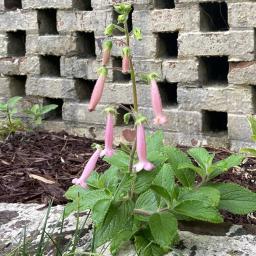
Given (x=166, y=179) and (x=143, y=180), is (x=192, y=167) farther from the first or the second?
(x=143, y=180)

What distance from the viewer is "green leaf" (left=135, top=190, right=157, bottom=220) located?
8.11ft

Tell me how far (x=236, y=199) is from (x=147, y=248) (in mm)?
400

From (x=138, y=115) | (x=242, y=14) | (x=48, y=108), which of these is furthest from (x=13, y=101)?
(x=138, y=115)

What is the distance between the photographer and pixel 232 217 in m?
2.88

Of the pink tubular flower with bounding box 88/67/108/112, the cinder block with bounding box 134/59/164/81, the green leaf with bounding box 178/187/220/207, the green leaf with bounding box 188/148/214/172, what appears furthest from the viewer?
the cinder block with bounding box 134/59/164/81

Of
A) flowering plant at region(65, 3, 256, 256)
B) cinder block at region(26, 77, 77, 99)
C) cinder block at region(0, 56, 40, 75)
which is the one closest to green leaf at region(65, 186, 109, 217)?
flowering plant at region(65, 3, 256, 256)

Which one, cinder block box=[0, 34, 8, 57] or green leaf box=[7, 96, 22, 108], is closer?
green leaf box=[7, 96, 22, 108]

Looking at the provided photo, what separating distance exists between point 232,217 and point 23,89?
217 centimetres

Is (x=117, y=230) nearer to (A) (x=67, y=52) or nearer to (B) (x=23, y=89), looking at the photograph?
(A) (x=67, y=52)

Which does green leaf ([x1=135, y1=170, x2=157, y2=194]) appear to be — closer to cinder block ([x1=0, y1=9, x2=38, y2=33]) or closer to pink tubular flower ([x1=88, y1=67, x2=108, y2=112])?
pink tubular flower ([x1=88, y1=67, x2=108, y2=112])

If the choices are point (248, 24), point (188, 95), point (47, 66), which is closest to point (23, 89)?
point (47, 66)

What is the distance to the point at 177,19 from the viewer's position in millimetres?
3705

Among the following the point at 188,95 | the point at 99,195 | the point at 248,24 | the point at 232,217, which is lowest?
the point at 232,217

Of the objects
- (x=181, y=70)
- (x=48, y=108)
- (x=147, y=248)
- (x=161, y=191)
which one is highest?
(x=181, y=70)
